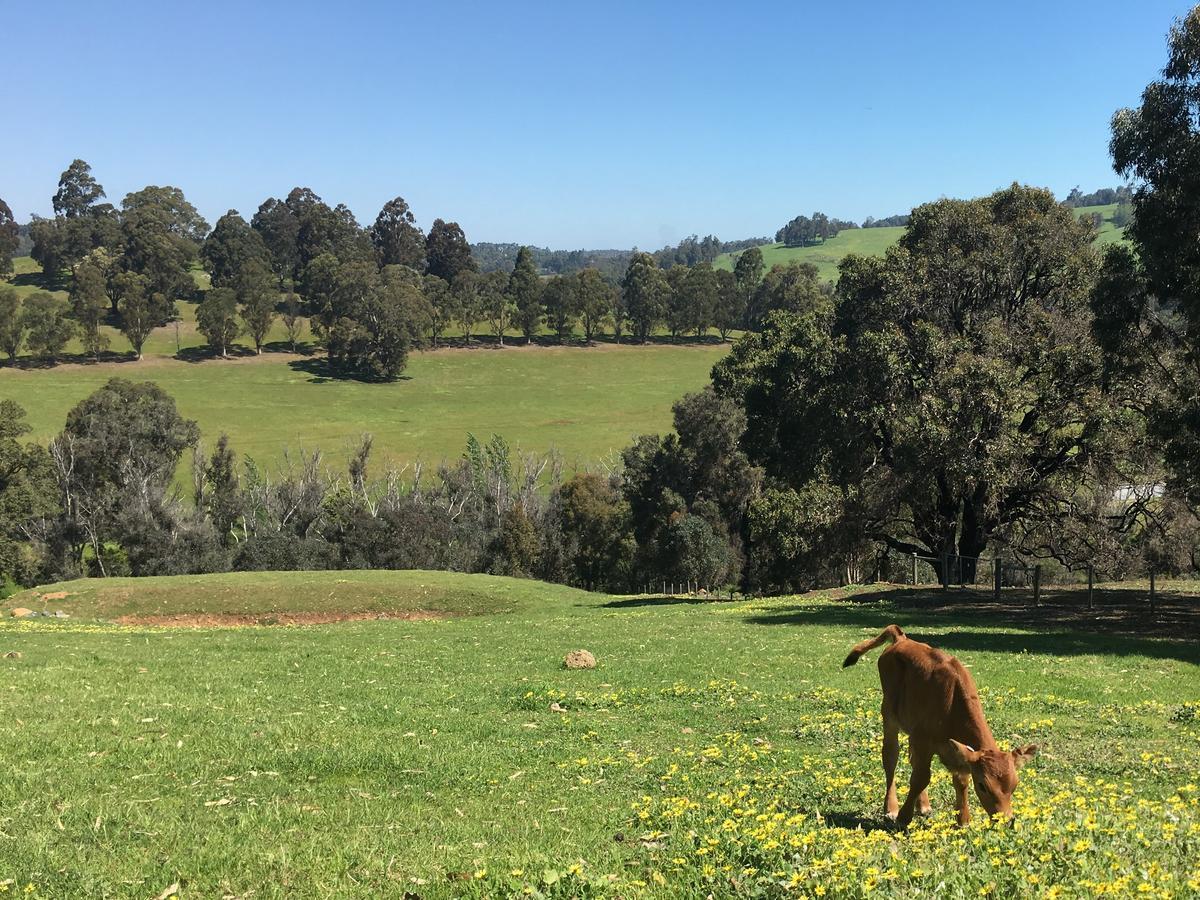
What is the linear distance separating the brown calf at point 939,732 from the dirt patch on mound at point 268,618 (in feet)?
106

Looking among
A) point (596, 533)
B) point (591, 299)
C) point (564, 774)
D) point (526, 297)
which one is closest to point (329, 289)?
point (526, 297)

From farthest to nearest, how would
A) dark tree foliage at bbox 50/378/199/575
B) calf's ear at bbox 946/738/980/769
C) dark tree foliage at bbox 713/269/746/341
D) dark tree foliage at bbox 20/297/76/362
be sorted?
dark tree foliage at bbox 713/269/746/341 → dark tree foliage at bbox 20/297/76/362 → dark tree foliage at bbox 50/378/199/575 → calf's ear at bbox 946/738/980/769

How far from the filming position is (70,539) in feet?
232

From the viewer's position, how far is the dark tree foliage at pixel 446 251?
191 m

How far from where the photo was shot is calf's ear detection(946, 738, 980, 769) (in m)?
7.09

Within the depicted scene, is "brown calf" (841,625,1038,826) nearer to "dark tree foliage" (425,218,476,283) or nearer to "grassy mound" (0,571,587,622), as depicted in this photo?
"grassy mound" (0,571,587,622)

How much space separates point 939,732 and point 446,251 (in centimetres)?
19354

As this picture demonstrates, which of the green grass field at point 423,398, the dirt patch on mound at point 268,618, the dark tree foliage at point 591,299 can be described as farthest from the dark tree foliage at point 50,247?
the dirt patch on mound at point 268,618

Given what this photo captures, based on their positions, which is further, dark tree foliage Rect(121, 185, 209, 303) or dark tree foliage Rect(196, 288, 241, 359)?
dark tree foliage Rect(121, 185, 209, 303)

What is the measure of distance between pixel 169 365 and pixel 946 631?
423 feet

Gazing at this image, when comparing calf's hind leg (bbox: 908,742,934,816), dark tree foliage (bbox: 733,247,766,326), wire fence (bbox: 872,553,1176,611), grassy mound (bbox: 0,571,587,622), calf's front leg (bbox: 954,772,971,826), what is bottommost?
grassy mound (bbox: 0,571,587,622)

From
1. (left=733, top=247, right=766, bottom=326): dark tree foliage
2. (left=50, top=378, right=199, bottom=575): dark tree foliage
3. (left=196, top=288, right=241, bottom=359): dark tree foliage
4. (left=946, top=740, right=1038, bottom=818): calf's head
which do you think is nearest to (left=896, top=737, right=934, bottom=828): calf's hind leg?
(left=946, top=740, right=1038, bottom=818): calf's head

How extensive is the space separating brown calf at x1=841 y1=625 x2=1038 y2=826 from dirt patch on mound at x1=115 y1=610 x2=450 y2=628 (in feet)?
106

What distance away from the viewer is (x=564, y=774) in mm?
10602
